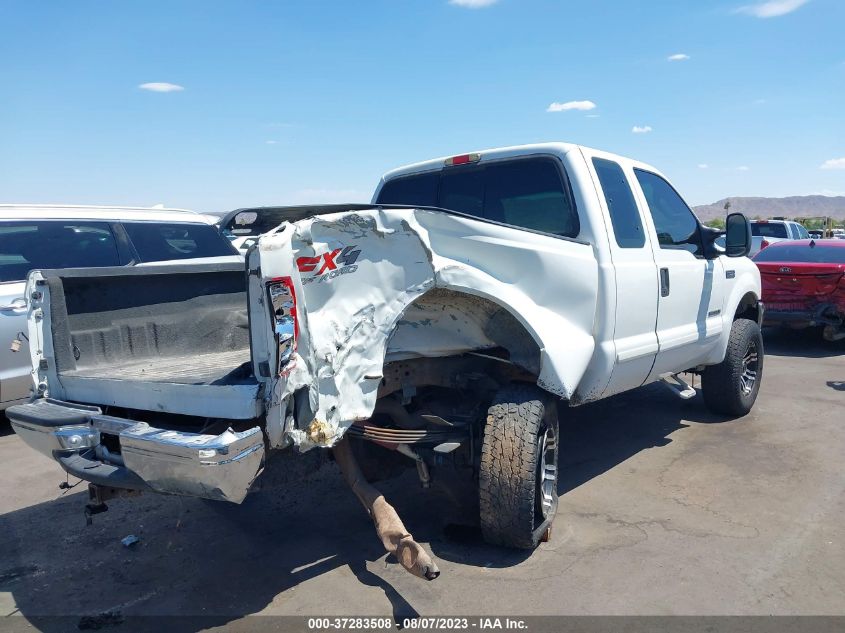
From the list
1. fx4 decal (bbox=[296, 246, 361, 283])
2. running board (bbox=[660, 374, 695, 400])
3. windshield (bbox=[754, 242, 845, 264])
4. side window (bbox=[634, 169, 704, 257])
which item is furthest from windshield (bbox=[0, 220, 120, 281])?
windshield (bbox=[754, 242, 845, 264])

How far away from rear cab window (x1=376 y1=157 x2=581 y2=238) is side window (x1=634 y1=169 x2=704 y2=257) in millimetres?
1052

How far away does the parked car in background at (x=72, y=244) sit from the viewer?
607 cm

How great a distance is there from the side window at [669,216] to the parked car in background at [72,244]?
396 cm

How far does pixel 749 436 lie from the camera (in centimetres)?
588

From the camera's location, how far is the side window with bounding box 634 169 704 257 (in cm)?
516

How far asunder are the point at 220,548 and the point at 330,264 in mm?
2021

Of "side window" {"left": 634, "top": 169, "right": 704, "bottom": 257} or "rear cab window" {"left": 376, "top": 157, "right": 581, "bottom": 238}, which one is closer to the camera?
"rear cab window" {"left": 376, "top": 157, "right": 581, "bottom": 238}

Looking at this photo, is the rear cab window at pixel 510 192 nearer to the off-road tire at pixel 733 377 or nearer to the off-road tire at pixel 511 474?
the off-road tire at pixel 511 474

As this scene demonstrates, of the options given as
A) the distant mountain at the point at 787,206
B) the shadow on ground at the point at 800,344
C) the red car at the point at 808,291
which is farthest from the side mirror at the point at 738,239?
the distant mountain at the point at 787,206

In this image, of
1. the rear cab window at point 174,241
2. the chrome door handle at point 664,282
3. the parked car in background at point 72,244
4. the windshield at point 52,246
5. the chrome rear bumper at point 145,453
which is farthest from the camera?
the rear cab window at point 174,241

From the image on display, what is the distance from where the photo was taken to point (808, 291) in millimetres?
9984

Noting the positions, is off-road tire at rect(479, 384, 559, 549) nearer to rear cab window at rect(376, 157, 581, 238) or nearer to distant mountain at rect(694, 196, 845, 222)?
rear cab window at rect(376, 157, 581, 238)

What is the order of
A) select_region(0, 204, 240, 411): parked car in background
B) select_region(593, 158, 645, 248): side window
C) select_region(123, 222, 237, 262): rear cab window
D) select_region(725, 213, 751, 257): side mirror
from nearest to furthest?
select_region(593, 158, 645, 248): side window, select_region(725, 213, 751, 257): side mirror, select_region(0, 204, 240, 411): parked car in background, select_region(123, 222, 237, 262): rear cab window

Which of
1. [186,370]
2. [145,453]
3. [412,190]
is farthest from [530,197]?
[145,453]
